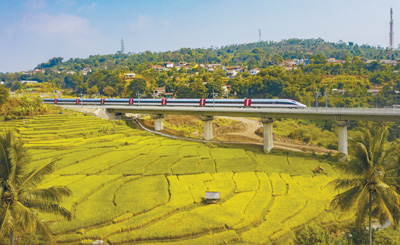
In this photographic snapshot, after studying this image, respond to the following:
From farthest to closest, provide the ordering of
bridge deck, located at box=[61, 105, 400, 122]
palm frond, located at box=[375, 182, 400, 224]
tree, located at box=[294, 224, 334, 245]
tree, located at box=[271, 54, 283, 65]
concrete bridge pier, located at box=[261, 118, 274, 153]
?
tree, located at box=[271, 54, 283, 65] → concrete bridge pier, located at box=[261, 118, 274, 153] → bridge deck, located at box=[61, 105, 400, 122] → tree, located at box=[294, 224, 334, 245] → palm frond, located at box=[375, 182, 400, 224]

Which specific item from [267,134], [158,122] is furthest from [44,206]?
[158,122]

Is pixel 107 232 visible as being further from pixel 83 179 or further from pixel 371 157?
pixel 371 157

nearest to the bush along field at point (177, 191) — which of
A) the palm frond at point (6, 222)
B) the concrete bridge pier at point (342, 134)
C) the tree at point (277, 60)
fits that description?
the palm frond at point (6, 222)

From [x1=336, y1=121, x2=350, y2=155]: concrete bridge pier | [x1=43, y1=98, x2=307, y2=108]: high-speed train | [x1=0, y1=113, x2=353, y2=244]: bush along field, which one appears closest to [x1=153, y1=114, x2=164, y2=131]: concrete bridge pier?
[x1=43, y1=98, x2=307, y2=108]: high-speed train

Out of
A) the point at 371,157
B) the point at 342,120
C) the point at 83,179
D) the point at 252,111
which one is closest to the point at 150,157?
the point at 83,179

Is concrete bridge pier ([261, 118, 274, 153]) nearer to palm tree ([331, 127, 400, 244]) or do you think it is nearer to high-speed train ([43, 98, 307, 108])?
high-speed train ([43, 98, 307, 108])
